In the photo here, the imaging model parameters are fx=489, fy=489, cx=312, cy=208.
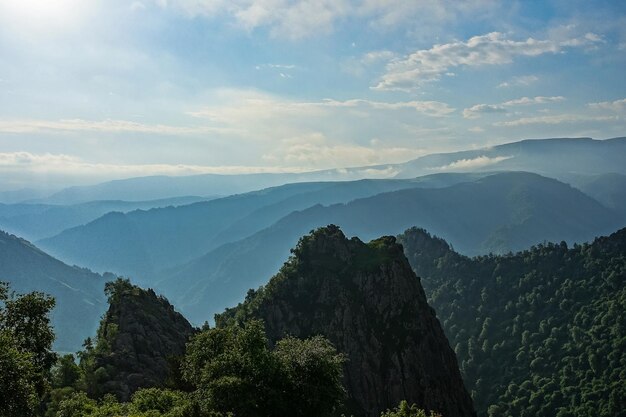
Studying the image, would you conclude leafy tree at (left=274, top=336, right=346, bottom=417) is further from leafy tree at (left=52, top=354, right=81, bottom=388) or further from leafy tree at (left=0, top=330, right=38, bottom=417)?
leafy tree at (left=52, top=354, right=81, bottom=388)

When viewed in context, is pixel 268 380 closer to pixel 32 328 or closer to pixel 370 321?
pixel 32 328

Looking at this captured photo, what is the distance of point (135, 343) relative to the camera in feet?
270

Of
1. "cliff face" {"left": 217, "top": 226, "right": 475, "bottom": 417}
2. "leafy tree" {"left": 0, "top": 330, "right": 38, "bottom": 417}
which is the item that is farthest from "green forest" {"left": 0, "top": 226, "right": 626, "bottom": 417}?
"cliff face" {"left": 217, "top": 226, "right": 475, "bottom": 417}

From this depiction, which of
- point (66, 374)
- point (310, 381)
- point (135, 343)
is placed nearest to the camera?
point (310, 381)

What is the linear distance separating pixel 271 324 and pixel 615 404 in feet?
345

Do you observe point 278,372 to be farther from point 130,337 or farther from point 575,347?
point 575,347

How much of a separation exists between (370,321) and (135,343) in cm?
5606

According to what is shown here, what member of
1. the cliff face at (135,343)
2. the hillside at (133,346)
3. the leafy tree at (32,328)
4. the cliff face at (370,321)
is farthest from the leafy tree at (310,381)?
the cliff face at (370,321)

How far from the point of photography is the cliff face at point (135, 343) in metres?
70.0

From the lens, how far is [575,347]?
174m

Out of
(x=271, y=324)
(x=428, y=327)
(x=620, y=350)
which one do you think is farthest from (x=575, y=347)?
(x=271, y=324)

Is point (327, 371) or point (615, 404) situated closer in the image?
point (327, 371)

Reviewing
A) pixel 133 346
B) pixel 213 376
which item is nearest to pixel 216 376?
pixel 213 376

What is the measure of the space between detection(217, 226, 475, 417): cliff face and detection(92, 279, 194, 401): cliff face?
1086 inches
